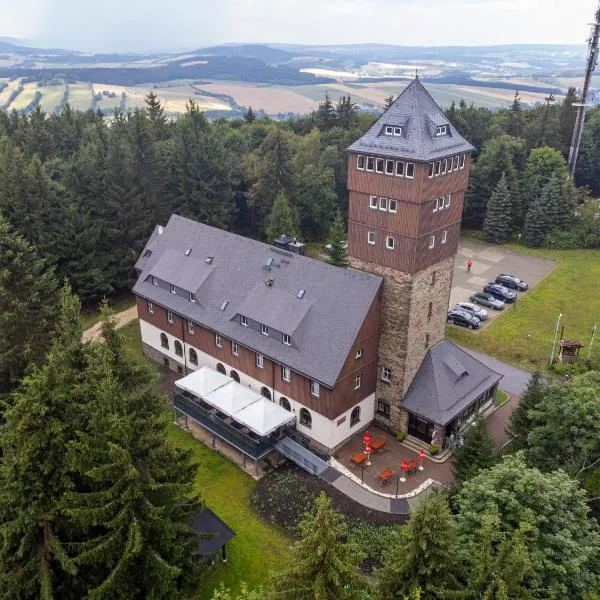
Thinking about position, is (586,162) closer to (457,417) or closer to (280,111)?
(457,417)

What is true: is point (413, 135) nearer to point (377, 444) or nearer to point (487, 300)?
point (377, 444)

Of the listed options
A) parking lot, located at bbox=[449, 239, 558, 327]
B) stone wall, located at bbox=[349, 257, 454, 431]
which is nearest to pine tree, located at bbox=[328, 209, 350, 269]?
parking lot, located at bbox=[449, 239, 558, 327]

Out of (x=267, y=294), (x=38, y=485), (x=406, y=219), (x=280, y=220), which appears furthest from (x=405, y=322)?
(x=280, y=220)

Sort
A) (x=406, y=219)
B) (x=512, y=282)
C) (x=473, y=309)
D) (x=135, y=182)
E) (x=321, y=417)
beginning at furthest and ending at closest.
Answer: (x=512, y=282) < (x=135, y=182) < (x=473, y=309) < (x=321, y=417) < (x=406, y=219)

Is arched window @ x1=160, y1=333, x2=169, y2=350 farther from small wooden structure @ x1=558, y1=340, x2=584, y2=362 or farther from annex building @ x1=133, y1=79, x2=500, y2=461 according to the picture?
small wooden structure @ x1=558, y1=340, x2=584, y2=362

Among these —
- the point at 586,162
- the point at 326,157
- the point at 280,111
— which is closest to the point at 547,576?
the point at 326,157

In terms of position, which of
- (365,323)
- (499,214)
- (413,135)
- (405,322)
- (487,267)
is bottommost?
(487,267)

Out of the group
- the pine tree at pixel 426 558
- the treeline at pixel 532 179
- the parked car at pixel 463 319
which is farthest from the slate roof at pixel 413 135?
the treeline at pixel 532 179
